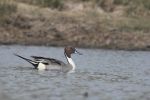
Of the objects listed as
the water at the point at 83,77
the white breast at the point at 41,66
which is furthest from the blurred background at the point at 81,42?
the white breast at the point at 41,66

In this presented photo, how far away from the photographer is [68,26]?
84.0 ft

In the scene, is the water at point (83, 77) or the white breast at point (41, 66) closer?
the water at point (83, 77)

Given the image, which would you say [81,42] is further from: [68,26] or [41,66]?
[41,66]

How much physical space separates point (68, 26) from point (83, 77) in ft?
25.3

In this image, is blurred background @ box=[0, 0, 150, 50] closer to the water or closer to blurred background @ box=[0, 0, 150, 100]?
blurred background @ box=[0, 0, 150, 100]

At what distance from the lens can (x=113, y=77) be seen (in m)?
18.2

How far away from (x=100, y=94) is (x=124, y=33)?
10.7 metres

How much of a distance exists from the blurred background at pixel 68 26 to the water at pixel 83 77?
80 cm

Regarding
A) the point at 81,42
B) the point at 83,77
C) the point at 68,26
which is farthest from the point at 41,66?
the point at 68,26

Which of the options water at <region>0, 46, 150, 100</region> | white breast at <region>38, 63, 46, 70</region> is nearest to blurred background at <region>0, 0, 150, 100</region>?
water at <region>0, 46, 150, 100</region>

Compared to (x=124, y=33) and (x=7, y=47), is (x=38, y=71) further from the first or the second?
(x=124, y=33)

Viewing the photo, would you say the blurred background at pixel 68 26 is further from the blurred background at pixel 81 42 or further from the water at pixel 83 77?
the water at pixel 83 77

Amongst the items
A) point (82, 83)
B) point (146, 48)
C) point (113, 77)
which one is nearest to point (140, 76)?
point (113, 77)

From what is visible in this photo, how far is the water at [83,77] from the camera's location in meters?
14.9
